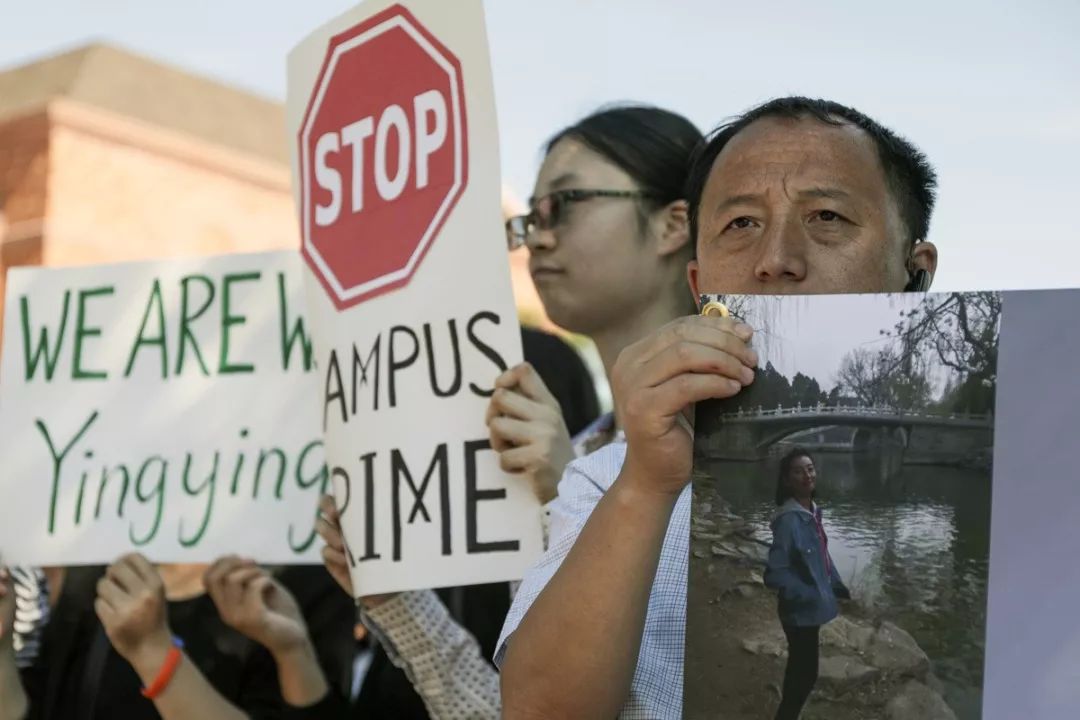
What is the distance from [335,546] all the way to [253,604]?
0.45 m

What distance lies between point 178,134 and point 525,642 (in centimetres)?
1408

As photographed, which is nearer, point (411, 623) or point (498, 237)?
point (498, 237)

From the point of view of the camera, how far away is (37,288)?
321 cm

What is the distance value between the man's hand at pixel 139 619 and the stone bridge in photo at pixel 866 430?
1.80 m

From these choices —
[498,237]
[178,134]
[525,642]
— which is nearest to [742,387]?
[525,642]

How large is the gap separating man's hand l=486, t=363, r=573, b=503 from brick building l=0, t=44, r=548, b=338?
443 inches

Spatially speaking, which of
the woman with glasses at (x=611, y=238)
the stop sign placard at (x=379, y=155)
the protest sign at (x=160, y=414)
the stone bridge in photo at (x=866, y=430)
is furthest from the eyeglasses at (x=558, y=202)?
the stone bridge in photo at (x=866, y=430)

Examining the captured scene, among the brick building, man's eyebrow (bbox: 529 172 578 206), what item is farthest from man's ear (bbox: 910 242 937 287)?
the brick building

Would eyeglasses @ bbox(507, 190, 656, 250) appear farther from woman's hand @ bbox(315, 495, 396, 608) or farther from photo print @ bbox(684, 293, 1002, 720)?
photo print @ bbox(684, 293, 1002, 720)

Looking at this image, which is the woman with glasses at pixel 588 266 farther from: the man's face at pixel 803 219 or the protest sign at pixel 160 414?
the man's face at pixel 803 219

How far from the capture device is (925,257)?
66.2 inches

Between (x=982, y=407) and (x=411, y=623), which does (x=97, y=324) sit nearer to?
(x=411, y=623)

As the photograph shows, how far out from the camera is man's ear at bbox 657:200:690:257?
2.47 m

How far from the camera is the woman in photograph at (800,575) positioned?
4.12ft
